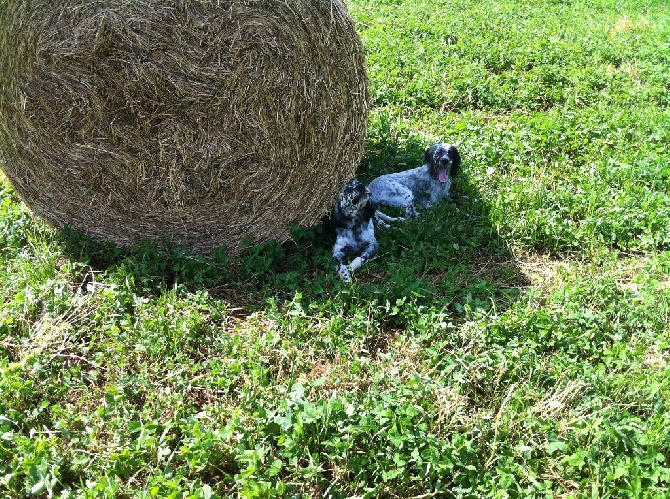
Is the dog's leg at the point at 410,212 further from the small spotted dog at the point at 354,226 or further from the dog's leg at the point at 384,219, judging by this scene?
the small spotted dog at the point at 354,226

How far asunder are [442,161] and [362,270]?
52.2 inches

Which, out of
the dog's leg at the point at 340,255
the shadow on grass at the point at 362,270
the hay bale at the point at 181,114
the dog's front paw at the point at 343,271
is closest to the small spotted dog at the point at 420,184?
the shadow on grass at the point at 362,270

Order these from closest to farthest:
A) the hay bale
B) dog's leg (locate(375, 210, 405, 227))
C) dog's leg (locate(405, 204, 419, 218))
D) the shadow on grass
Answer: the shadow on grass, the hay bale, dog's leg (locate(375, 210, 405, 227)), dog's leg (locate(405, 204, 419, 218))

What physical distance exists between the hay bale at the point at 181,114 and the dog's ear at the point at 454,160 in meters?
0.89

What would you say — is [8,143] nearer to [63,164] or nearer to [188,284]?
[63,164]

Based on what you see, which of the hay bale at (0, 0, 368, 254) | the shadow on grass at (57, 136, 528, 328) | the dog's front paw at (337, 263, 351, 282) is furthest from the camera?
the dog's front paw at (337, 263, 351, 282)

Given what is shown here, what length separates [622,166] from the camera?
557cm

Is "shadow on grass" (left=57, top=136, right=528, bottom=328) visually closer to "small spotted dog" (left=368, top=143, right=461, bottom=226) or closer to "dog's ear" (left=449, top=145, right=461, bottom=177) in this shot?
"small spotted dog" (left=368, top=143, right=461, bottom=226)

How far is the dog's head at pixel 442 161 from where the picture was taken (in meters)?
5.28

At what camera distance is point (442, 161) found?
5262 mm

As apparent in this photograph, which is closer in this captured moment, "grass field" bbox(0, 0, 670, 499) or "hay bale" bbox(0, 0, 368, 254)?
"grass field" bbox(0, 0, 670, 499)

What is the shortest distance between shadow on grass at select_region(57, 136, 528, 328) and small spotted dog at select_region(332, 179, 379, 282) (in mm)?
97

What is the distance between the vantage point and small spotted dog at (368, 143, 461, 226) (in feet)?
17.3

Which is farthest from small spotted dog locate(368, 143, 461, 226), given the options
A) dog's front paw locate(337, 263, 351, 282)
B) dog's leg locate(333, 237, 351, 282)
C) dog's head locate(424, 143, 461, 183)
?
dog's front paw locate(337, 263, 351, 282)
